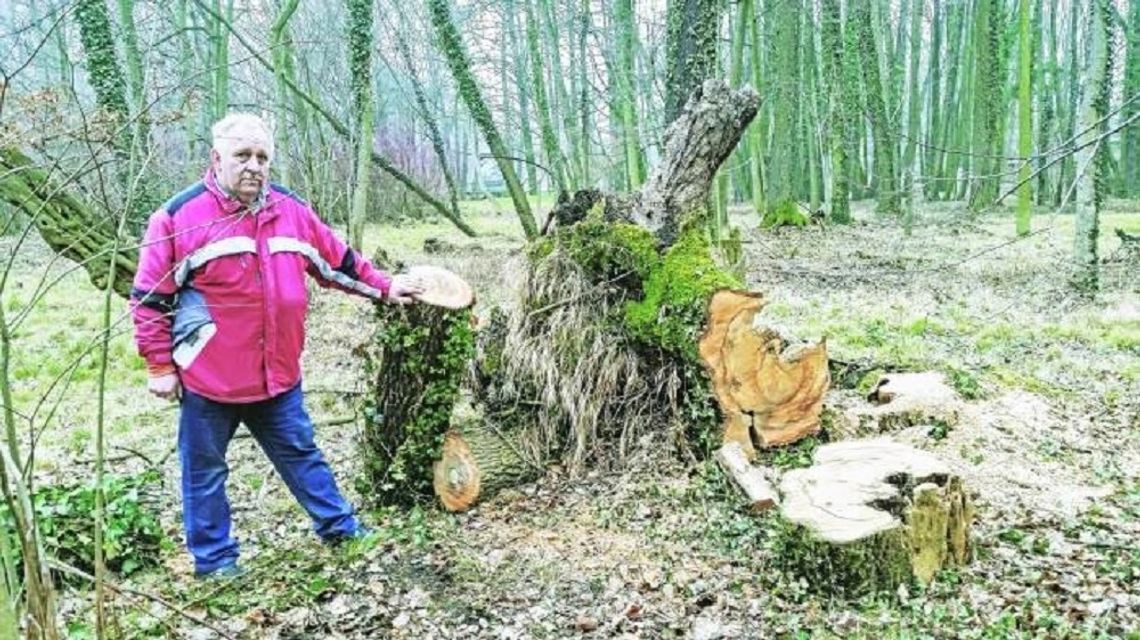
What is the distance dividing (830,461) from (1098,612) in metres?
1.19

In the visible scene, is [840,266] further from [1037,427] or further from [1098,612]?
[1098,612]

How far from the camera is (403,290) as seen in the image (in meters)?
4.29

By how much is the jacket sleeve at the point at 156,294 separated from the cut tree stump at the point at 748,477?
2.72 meters

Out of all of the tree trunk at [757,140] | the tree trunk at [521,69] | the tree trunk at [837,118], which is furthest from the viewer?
the tree trunk at [521,69]

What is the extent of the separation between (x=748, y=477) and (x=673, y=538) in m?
0.55

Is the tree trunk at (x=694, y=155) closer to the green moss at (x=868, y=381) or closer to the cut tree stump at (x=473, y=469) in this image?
the green moss at (x=868, y=381)

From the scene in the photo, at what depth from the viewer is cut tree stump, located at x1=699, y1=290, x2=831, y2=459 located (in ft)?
16.3

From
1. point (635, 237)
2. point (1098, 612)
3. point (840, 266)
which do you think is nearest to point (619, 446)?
point (635, 237)

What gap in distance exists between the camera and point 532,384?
17.0 feet

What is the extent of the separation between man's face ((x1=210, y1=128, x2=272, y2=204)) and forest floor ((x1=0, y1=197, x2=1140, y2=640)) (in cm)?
81

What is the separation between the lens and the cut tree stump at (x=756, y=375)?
4.96 metres

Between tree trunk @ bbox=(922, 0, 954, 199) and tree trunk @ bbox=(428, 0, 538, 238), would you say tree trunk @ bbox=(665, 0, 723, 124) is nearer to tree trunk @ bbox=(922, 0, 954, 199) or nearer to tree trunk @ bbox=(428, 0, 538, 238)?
tree trunk @ bbox=(428, 0, 538, 238)

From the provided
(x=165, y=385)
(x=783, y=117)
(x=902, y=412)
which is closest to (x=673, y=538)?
(x=902, y=412)

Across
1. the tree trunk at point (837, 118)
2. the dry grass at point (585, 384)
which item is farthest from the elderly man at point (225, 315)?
the tree trunk at point (837, 118)
